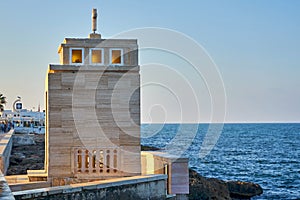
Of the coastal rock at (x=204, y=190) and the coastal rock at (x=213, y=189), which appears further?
the coastal rock at (x=213, y=189)

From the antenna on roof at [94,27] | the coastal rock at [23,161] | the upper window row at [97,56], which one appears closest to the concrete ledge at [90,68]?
the upper window row at [97,56]

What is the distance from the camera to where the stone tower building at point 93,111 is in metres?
12.1

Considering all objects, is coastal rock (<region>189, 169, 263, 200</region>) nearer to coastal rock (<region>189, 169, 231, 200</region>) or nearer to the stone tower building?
coastal rock (<region>189, 169, 231, 200</region>)

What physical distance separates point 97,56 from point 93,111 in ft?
4.45

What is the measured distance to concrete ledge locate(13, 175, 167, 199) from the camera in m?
8.86

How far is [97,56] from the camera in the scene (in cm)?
1258

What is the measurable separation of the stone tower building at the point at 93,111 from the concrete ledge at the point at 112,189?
1800 millimetres

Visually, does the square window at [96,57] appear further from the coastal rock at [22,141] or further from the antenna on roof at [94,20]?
the coastal rock at [22,141]

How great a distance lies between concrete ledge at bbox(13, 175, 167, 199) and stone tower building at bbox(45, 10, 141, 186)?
1.80 m

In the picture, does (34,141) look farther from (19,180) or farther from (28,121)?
(19,180)

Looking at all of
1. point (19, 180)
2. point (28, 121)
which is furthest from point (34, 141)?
point (19, 180)

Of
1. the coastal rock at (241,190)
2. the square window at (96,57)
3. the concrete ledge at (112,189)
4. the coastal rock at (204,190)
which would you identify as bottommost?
the coastal rock at (241,190)

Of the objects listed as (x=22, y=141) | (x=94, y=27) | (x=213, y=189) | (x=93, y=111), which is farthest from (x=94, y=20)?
(x=22, y=141)

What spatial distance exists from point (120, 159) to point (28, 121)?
2889 inches
